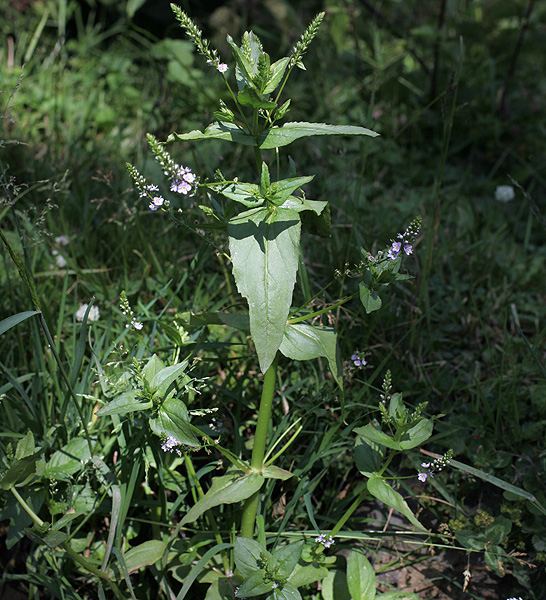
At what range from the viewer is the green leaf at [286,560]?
1352 millimetres

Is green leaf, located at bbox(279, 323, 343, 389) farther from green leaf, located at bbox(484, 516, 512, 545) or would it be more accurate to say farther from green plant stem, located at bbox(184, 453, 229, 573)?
green leaf, located at bbox(484, 516, 512, 545)

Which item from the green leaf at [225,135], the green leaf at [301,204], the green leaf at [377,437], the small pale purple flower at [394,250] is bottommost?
the green leaf at [377,437]

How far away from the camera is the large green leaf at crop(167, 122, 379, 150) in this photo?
1195 mm

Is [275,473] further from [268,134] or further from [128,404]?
[268,134]

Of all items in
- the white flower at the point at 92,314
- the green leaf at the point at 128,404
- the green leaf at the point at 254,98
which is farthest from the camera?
the white flower at the point at 92,314

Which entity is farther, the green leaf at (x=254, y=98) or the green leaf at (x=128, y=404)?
the green leaf at (x=128, y=404)

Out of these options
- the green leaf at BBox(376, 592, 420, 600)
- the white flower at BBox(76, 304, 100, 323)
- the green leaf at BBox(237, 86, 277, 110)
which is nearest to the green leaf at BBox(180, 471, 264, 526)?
the green leaf at BBox(376, 592, 420, 600)

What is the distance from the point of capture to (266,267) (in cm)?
121

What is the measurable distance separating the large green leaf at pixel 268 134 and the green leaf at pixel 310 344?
1.50 feet

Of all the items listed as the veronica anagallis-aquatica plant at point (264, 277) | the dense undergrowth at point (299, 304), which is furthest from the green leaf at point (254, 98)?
the dense undergrowth at point (299, 304)

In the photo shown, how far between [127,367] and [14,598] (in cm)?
89

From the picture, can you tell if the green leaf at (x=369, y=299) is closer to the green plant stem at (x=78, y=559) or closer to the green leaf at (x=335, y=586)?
the green leaf at (x=335, y=586)

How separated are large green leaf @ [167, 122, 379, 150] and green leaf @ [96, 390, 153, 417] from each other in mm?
599

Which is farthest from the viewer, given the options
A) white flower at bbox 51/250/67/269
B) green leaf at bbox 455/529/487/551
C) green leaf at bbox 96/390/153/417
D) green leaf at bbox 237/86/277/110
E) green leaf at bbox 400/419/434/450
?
white flower at bbox 51/250/67/269
